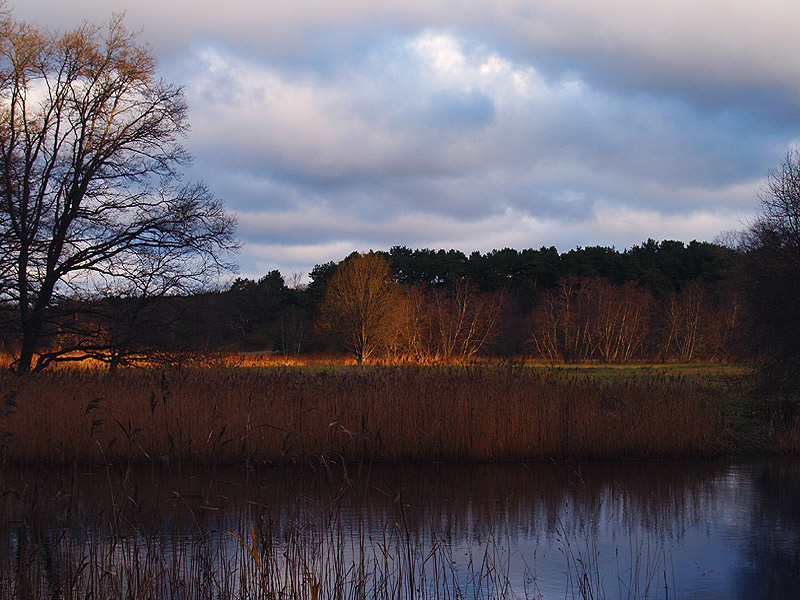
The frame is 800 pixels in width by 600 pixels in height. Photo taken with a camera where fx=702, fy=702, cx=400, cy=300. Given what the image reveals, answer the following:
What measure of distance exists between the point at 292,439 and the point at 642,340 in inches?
1940

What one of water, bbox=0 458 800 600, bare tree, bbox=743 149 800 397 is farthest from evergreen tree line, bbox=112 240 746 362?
water, bbox=0 458 800 600

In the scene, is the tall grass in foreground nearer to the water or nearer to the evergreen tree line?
the water

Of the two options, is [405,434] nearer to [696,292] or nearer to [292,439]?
[292,439]

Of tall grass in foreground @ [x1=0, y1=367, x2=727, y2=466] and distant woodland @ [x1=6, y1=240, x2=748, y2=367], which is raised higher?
distant woodland @ [x1=6, y1=240, x2=748, y2=367]

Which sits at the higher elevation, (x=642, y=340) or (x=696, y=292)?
(x=696, y=292)

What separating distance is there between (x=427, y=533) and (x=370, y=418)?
A: 4.24 m

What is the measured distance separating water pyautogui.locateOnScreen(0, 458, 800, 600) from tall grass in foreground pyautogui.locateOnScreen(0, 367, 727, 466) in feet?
1.64

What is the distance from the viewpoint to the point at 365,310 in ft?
159

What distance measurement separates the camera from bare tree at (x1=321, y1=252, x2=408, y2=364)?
47.8 meters

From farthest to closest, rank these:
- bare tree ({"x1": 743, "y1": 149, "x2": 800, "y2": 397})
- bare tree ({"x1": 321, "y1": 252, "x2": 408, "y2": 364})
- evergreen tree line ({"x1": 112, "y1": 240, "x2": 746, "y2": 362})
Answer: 1. evergreen tree line ({"x1": 112, "y1": 240, "x2": 746, "y2": 362})
2. bare tree ({"x1": 321, "y1": 252, "x2": 408, "y2": 364})
3. bare tree ({"x1": 743, "y1": 149, "x2": 800, "y2": 397})

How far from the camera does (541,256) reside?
6906cm

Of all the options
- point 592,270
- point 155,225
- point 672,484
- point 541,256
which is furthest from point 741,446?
point 541,256

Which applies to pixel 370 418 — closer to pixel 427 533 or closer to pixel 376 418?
pixel 376 418

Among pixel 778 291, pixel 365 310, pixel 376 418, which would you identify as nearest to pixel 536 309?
pixel 365 310
